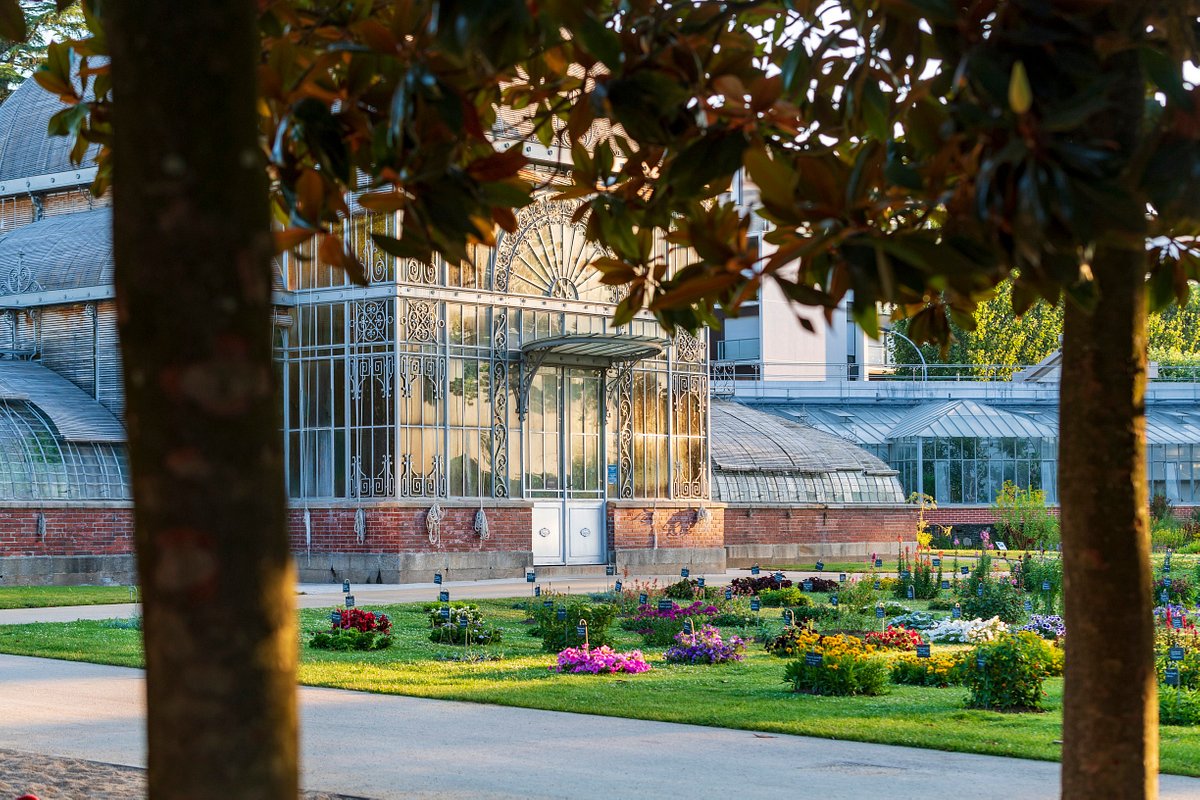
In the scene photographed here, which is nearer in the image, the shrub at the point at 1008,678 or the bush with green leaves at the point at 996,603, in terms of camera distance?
the shrub at the point at 1008,678

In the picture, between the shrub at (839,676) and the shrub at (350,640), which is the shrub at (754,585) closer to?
the shrub at (350,640)

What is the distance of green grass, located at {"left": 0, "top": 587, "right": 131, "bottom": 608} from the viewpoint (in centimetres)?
2102

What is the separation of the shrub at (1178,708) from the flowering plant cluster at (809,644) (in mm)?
2466

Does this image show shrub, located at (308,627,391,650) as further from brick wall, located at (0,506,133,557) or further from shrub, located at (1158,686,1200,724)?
brick wall, located at (0,506,133,557)

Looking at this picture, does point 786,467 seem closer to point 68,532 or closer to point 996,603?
point 68,532

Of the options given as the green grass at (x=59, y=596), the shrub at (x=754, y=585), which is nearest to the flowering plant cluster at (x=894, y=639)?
the shrub at (x=754, y=585)

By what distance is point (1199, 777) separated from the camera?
7984 millimetres

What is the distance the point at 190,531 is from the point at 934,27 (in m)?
2.07

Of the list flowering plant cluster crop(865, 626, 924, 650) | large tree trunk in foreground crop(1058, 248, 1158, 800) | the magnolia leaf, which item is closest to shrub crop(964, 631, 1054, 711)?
flowering plant cluster crop(865, 626, 924, 650)

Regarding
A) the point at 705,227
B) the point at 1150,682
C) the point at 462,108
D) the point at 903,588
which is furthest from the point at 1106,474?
the point at 903,588

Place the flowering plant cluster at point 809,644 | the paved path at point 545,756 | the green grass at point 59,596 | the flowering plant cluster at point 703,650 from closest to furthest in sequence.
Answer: the paved path at point 545,756 → the flowering plant cluster at point 809,644 → the flowering plant cluster at point 703,650 → the green grass at point 59,596

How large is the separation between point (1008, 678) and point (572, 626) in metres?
4.96

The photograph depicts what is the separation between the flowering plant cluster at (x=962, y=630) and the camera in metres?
15.4

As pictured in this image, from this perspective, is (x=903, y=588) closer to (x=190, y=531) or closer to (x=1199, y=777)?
(x=1199, y=777)
